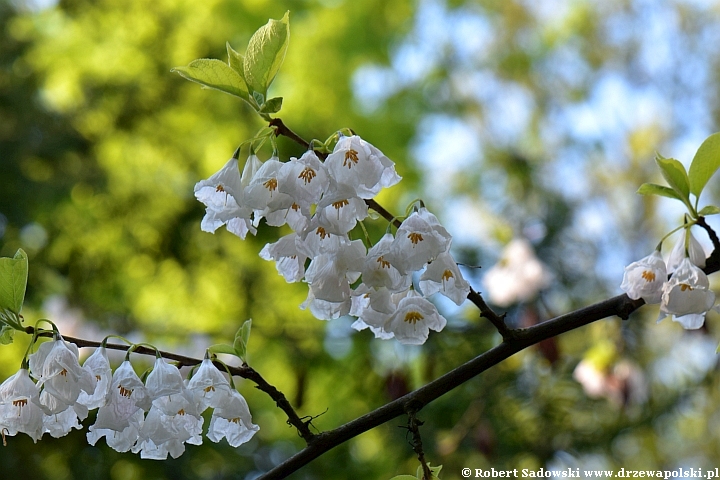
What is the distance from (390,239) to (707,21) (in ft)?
19.4

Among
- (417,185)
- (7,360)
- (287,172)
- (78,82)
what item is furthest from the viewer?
(417,185)

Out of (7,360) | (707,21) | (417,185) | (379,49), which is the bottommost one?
(7,360)

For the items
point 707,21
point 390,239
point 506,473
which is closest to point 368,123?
point 506,473

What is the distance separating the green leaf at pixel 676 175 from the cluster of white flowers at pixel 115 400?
0.38 m

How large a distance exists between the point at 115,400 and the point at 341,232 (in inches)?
8.5

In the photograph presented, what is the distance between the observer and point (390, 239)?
53 cm

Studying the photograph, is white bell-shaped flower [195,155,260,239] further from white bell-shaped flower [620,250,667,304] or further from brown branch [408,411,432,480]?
white bell-shaped flower [620,250,667,304]

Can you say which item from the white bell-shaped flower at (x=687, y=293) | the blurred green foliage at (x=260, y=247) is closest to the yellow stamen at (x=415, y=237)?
the white bell-shaped flower at (x=687, y=293)

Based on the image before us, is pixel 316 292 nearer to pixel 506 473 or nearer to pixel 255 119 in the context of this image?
pixel 506 473

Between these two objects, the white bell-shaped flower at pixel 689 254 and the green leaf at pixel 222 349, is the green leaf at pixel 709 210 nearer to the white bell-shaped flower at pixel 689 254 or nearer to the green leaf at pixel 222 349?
the white bell-shaped flower at pixel 689 254

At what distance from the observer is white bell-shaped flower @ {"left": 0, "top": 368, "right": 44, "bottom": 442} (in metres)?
0.52

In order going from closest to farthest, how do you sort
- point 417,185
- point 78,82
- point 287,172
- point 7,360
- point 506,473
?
point 287,172 < point 506,473 < point 7,360 < point 78,82 < point 417,185

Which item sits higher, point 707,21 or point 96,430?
point 707,21

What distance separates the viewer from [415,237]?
51 cm
